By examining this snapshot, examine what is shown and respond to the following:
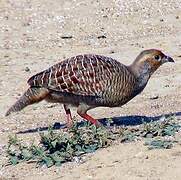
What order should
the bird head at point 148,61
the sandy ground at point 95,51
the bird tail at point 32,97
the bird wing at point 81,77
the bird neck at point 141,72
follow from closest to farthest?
the sandy ground at point 95,51 → the bird wing at point 81,77 → the bird tail at point 32,97 → the bird neck at point 141,72 → the bird head at point 148,61

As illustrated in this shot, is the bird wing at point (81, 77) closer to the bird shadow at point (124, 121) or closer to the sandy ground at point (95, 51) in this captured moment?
the bird shadow at point (124, 121)

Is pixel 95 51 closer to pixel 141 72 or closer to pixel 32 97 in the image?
pixel 141 72

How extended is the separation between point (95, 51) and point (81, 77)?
5.07m

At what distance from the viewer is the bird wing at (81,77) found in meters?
9.52

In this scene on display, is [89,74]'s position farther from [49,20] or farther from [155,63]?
[49,20]

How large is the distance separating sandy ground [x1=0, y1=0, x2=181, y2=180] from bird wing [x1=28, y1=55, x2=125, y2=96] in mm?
657

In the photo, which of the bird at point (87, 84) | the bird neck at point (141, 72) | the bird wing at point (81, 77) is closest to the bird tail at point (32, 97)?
the bird at point (87, 84)

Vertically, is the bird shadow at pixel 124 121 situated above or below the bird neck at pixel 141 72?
below

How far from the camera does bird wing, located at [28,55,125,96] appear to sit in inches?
375

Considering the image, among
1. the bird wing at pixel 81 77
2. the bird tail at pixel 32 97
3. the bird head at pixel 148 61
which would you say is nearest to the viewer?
the bird wing at pixel 81 77

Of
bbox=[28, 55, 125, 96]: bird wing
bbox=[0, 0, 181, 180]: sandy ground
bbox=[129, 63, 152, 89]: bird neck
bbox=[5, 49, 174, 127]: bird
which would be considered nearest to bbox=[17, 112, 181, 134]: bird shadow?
bbox=[0, 0, 181, 180]: sandy ground

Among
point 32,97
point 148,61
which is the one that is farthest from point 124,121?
point 32,97

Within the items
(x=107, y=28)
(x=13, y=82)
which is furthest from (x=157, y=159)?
(x=107, y=28)

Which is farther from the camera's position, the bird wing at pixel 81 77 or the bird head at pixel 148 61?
the bird head at pixel 148 61
